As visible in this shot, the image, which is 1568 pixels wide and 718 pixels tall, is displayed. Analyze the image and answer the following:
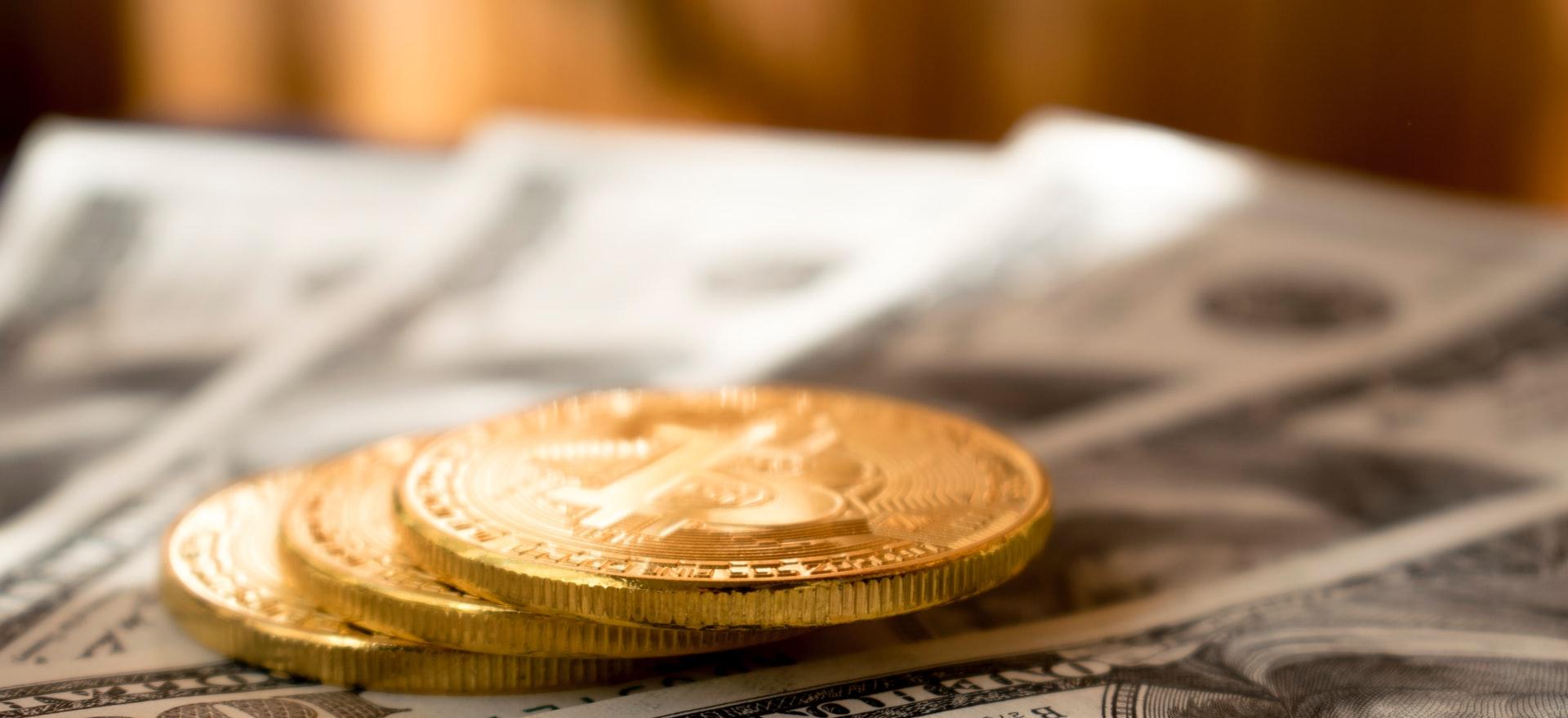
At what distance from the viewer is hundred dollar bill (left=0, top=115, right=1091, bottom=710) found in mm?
1132

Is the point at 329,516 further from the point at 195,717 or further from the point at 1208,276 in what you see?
Result: the point at 1208,276

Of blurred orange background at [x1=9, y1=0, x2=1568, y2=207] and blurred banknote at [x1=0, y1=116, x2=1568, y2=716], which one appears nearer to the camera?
blurred banknote at [x1=0, y1=116, x2=1568, y2=716]

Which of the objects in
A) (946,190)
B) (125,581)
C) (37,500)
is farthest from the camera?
(946,190)

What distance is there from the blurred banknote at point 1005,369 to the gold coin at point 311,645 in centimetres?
1

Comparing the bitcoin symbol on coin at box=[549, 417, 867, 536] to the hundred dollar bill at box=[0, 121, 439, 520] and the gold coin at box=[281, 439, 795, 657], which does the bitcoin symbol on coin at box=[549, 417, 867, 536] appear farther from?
the hundred dollar bill at box=[0, 121, 439, 520]

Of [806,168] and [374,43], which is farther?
[374,43]

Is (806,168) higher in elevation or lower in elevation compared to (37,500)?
higher

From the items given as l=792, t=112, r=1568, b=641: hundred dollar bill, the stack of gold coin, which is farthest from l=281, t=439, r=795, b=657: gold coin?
l=792, t=112, r=1568, b=641: hundred dollar bill

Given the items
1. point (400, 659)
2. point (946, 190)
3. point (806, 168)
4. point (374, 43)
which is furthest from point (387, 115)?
point (400, 659)

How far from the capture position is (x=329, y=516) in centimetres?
73

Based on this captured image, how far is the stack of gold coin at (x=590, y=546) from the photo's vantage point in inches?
23.5

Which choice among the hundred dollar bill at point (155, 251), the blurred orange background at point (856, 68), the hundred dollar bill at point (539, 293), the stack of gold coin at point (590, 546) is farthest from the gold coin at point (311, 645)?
the blurred orange background at point (856, 68)

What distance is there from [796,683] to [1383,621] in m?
0.35

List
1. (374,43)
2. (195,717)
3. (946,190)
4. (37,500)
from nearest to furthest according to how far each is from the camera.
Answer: (195,717), (37,500), (946,190), (374,43)
